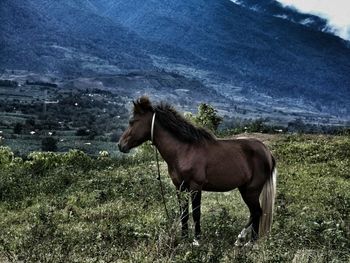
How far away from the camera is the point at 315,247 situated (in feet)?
29.6

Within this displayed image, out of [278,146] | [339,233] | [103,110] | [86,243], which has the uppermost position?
[339,233]

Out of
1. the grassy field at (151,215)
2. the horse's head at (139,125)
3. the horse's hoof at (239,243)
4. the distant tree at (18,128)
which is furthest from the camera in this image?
the distant tree at (18,128)

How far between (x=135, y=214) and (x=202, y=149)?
350 centimetres

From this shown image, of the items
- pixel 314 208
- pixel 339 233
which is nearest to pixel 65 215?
pixel 314 208

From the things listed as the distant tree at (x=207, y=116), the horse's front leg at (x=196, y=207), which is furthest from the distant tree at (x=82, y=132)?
the horse's front leg at (x=196, y=207)

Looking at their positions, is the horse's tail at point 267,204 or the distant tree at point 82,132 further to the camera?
the distant tree at point 82,132

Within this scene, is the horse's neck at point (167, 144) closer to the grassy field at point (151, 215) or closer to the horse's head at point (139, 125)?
the horse's head at point (139, 125)

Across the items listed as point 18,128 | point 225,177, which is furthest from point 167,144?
point 18,128

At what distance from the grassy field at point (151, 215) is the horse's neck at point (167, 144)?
0.89m

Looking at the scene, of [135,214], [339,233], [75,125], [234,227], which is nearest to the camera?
[339,233]

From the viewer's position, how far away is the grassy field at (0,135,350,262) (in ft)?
24.6

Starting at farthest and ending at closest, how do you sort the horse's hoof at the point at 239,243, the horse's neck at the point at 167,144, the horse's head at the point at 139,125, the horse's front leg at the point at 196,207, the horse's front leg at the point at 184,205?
the horse's head at the point at 139,125 → the horse's neck at the point at 167,144 → the horse's front leg at the point at 196,207 → the horse's hoof at the point at 239,243 → the horse's front leg at the point at 184,205

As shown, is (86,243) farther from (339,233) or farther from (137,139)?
(339,233)

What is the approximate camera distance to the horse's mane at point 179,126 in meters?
9.60
